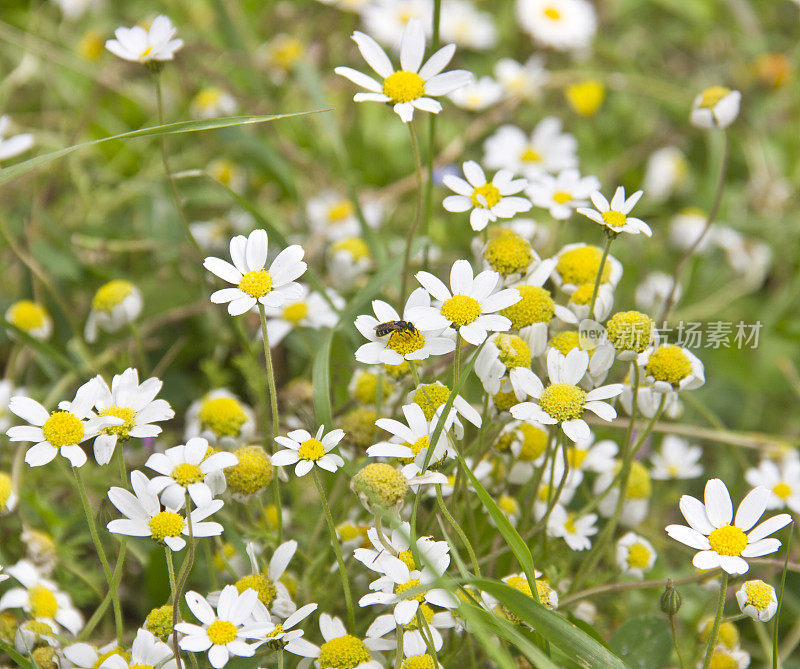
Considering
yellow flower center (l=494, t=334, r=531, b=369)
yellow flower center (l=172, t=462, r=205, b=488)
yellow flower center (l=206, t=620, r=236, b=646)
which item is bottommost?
yellow flower center (l=206, t=620, r=236, b=646)

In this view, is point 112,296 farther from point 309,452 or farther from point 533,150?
point 533,150

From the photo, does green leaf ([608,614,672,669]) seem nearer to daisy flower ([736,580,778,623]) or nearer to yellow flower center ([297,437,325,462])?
daisy flower ([736,580,778,623])

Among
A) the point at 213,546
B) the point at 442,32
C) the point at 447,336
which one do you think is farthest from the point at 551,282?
the point at 442,32

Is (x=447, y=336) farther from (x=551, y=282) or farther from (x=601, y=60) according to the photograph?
(x=601, y=60)

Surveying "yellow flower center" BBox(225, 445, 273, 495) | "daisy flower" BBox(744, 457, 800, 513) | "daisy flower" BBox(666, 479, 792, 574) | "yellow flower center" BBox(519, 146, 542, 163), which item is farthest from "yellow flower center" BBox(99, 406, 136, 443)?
"yellow flower center" BBox(519, 146, 542, 163)

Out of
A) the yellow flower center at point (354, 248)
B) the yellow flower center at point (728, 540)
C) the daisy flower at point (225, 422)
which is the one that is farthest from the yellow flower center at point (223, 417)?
the yellow flower center at point (728, 540)

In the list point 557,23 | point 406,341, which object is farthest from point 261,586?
point 557,23
